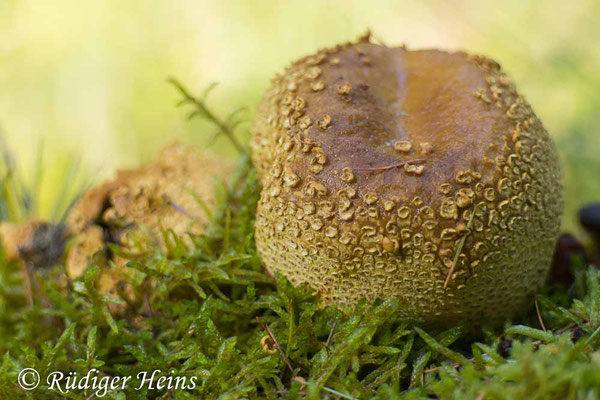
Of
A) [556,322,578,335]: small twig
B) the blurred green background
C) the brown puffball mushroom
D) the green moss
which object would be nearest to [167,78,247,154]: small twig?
the green moss

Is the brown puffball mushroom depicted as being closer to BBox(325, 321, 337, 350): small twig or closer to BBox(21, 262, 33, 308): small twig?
BBox(325, 321, 337, 350): small twig

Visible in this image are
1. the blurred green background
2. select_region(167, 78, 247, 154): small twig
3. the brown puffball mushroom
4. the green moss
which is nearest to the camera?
the green moss

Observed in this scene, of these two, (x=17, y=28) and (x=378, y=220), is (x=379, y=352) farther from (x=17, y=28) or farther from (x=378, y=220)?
(x=17, y=28)

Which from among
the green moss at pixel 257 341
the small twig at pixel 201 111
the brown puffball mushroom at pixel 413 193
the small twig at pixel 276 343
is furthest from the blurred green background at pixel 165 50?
the small twig at pixel 276 343

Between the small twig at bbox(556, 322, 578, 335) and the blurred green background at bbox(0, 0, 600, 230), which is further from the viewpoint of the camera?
the blurred green background at bbox(0, 0, 600, 230)

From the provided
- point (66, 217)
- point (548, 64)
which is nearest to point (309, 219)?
point (66, 217)

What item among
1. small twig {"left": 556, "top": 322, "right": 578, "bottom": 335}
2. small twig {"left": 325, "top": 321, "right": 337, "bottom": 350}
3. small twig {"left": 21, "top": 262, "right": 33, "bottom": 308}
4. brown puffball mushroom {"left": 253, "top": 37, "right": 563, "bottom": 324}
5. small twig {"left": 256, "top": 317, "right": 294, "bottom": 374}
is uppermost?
brown puffball mushroom {"left": 253, "top": 37, "right": 563, "bottom": 324}
